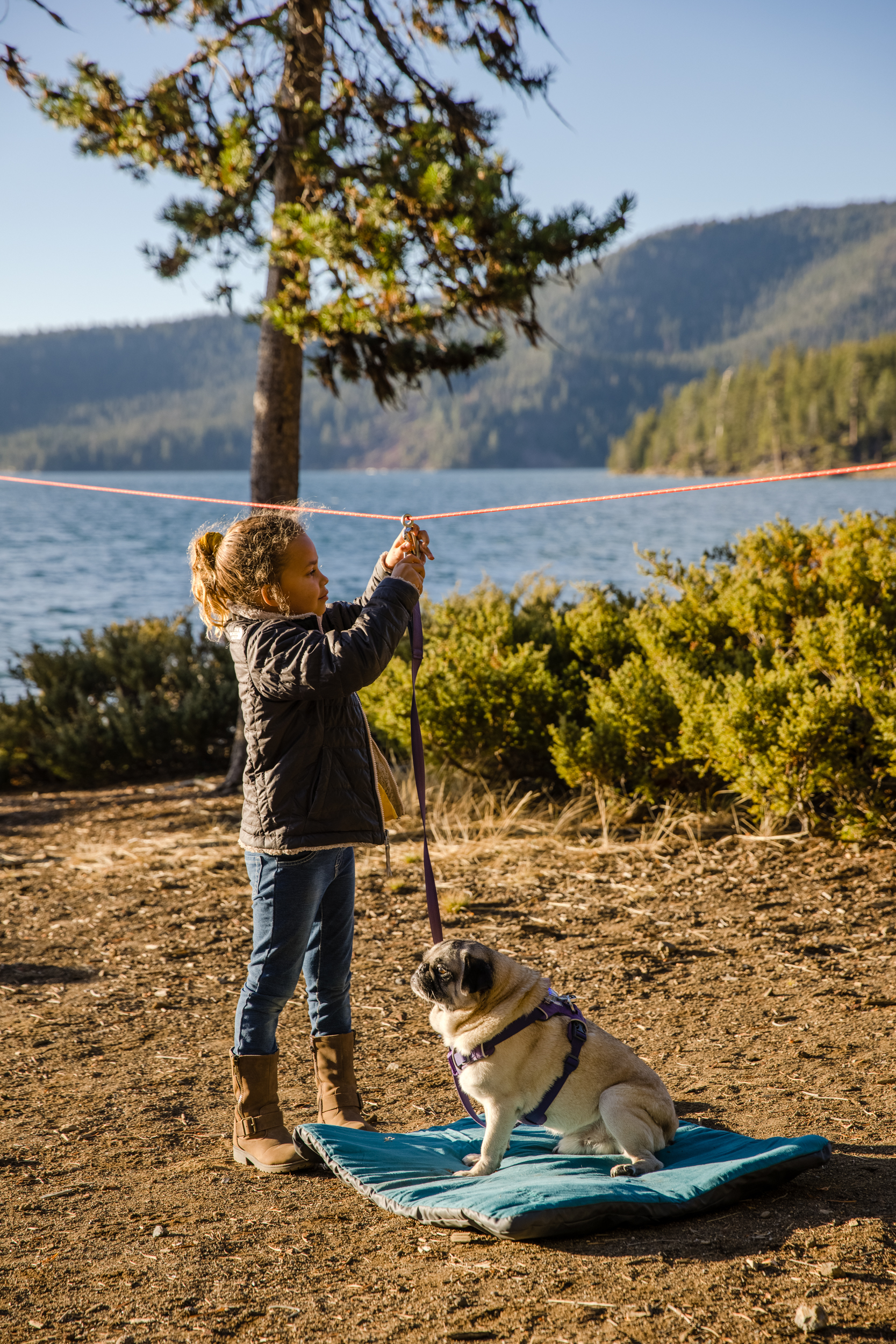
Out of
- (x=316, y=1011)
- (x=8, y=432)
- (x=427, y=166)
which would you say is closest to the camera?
(x=316, y=1011)

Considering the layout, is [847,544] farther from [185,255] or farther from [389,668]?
[185,255]

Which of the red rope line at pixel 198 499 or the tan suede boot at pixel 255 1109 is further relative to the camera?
the red rope line at pixel 198 499

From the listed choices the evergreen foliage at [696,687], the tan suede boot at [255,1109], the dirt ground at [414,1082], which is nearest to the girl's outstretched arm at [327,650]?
the tan suede boot at [255,1109]

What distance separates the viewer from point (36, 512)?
8450 centimetres

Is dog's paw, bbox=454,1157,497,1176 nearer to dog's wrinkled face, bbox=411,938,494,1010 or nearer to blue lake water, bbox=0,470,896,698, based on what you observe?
dog's wrinkled face, bbox=411,938,494,1010

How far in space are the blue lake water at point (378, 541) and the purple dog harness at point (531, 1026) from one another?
70.8 inches

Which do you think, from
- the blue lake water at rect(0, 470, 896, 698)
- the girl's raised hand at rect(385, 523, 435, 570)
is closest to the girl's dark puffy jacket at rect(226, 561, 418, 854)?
the girl's raised hand at rect(385, 523, 435, 570)

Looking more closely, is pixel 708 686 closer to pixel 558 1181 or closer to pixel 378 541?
pixel 558 1181

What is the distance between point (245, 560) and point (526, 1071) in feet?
5.54

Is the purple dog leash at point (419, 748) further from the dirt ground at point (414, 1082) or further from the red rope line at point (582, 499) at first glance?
the dirt ground at point (414, 1082)

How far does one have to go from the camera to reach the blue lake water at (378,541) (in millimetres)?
23688

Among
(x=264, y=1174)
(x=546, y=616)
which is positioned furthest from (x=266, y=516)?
(x=546, y=616)

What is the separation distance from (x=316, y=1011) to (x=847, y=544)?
4.97 m

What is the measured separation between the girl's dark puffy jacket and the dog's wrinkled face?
412 mm
